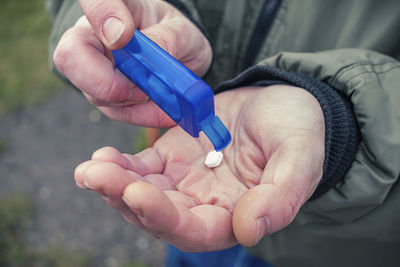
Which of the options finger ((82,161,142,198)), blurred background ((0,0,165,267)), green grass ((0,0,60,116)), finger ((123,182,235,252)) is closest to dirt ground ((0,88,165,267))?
blurred background ((0,0,165,267))

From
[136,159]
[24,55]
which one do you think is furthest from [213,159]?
[24,55]

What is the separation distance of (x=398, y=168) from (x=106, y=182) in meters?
0.77

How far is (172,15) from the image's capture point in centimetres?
130

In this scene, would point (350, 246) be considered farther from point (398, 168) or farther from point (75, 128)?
point (75, 128)

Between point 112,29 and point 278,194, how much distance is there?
1.97 feet

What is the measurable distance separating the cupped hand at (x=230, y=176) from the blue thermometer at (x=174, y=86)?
110mm

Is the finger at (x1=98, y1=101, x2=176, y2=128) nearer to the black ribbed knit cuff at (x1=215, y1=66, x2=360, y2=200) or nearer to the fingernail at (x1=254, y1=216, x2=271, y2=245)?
the black ribbed knit cuff at (x1=215, y1=66, x2=360, y2=200)

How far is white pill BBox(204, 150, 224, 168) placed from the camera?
3.42 ft

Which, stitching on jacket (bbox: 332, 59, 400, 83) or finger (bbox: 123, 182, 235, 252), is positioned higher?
stitching on jacket (bbox: 332, 59, 400, 83)

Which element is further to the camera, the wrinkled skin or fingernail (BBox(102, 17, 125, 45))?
fingernail (BBox(102, 17, 125, 45))

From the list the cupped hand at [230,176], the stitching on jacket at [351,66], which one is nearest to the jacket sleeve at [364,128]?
the stitching on jacket at [351,66]

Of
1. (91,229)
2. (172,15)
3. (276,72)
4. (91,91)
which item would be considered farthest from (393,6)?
(91,229)

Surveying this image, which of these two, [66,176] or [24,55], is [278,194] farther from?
[24,55]

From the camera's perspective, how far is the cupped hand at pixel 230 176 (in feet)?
2.48
